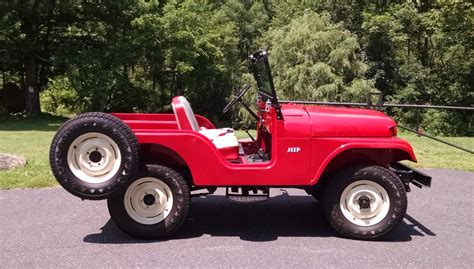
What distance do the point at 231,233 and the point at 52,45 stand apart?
2192 centimetres

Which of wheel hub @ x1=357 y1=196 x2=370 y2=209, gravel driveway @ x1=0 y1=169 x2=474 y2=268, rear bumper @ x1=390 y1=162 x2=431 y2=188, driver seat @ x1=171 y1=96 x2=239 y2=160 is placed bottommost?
gravel driveway @ x1=0 y1=169 x2=474 y2=268

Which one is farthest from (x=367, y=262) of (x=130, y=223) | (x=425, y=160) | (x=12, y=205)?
(x=425, y=160)

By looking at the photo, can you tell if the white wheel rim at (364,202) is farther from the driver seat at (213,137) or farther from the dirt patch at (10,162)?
the dirt patch at (10,162)

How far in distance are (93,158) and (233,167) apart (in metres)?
1.29

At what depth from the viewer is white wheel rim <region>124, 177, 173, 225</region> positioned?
15.4 ft

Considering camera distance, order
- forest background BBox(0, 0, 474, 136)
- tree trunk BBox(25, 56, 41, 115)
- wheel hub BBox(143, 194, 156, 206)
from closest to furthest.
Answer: wheel hub BBox(143, 194, 156, 206), forest background BBox(0, 0, 474, 136), tree trunk BBox(25, 56, 41, 115)

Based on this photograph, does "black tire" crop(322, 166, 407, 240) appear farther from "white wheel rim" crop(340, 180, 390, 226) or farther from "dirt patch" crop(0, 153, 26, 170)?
"dirt patch" crop(0, 153, 26, 170)

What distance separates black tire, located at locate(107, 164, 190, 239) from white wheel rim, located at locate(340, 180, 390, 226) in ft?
5.09

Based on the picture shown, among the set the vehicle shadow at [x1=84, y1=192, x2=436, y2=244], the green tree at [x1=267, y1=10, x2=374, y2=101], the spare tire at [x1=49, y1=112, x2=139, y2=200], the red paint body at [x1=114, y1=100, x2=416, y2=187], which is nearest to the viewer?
the spare tire at [x1=49, y1=112, x2=139, y2=200]

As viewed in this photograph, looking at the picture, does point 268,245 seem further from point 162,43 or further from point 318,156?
point 162,43

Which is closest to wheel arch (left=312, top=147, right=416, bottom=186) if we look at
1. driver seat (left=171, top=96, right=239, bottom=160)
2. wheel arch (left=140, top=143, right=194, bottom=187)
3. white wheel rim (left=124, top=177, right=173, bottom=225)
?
driver seat (left=171, top=96, right=239, bottom=160)

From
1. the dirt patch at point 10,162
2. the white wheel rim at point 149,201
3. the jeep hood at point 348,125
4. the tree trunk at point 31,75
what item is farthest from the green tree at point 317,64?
the white wheel rim at point 149,201

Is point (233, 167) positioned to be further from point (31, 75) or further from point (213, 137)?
point (31, 75)

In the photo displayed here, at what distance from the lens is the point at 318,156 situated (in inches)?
184
